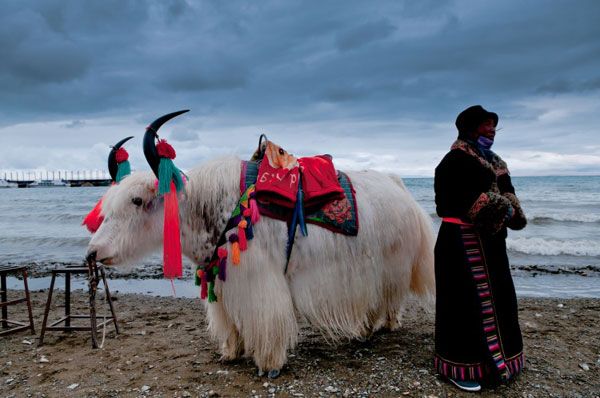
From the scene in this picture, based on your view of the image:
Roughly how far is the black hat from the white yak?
91 centimetres

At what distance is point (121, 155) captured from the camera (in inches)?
144

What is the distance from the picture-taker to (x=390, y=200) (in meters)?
3.66

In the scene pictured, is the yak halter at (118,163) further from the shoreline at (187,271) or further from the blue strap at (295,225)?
the shoreline at (187,271)

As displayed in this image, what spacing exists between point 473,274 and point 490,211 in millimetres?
461

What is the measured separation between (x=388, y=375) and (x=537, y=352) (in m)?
1.42

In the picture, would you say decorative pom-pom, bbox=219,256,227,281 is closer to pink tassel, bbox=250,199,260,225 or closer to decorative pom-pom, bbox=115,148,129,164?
pink tassel, bbox=250,199,260,225

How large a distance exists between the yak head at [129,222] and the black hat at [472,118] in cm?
216

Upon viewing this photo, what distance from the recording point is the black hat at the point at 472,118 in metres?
2.92

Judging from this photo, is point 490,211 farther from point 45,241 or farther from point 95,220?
point 45,241

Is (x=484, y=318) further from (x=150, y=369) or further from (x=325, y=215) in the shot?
(x=150, y=369)

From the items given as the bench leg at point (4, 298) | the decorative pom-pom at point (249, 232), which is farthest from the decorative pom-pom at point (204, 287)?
the bench leg at point (4, 298)

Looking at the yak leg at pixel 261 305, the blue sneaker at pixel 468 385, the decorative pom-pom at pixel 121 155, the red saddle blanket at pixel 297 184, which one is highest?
the decorative pom-pom at pixel 121 155

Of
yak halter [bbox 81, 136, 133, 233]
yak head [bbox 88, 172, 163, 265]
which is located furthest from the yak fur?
yak halter [bbox 81, 136, 133, 233]

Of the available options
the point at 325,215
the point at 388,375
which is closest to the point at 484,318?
the point at 388,375
